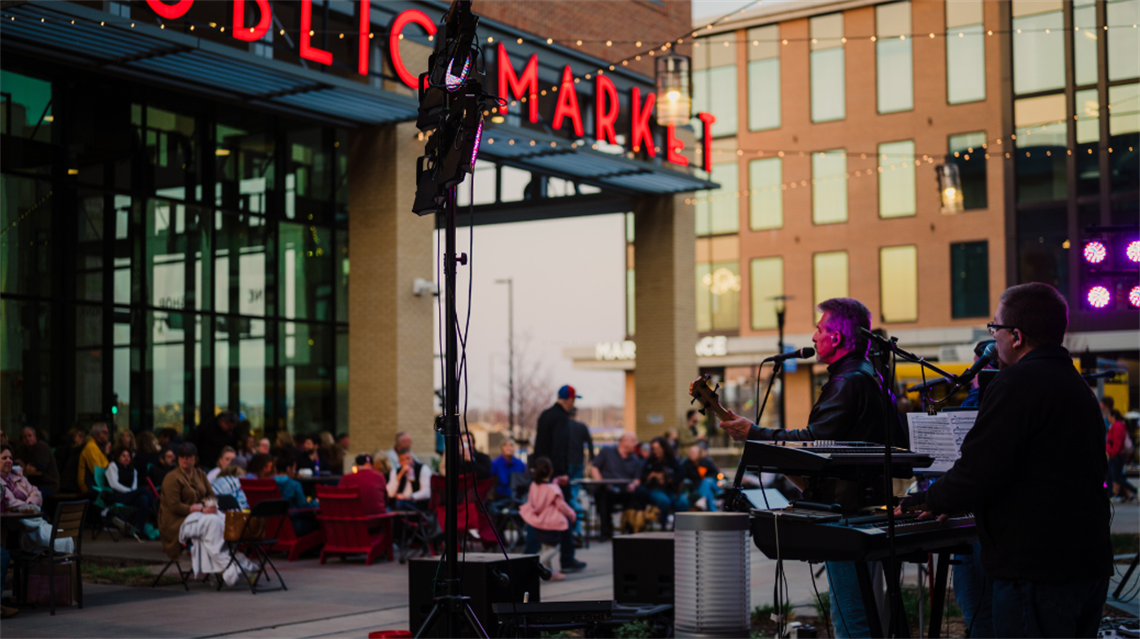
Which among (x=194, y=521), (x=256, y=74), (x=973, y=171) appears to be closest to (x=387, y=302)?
(x=256, y=74)

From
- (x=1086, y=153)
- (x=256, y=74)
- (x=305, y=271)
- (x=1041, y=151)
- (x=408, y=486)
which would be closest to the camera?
(x=408, y=486)

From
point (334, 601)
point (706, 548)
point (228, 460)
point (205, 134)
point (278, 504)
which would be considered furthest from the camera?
point (205, 134)

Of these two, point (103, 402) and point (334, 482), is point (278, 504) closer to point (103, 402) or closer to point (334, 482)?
point (334, 482)

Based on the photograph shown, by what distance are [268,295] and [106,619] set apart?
488 inches

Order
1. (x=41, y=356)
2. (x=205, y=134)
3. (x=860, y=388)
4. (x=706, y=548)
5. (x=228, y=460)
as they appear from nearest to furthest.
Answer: (x=860, y=388) → (x=706, y=548) → (x=228, y=460) → (x=41, y=356) → (x=205, y=134)

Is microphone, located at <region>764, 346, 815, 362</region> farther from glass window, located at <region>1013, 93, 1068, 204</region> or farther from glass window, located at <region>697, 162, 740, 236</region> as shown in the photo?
glass window, located at <region>697, 162, 740, 236</region>

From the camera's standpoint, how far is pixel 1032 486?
13.7 feet

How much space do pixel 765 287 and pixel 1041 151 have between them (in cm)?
1186

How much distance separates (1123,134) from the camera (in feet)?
120

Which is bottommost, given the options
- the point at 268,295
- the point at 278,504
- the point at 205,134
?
the point at 278,504

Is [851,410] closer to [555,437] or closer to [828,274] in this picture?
[555,437]

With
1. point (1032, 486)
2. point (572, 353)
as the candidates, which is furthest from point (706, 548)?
point (572, 353)

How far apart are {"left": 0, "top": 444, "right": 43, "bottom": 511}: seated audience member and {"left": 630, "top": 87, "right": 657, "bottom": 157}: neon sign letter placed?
1519 centimetres

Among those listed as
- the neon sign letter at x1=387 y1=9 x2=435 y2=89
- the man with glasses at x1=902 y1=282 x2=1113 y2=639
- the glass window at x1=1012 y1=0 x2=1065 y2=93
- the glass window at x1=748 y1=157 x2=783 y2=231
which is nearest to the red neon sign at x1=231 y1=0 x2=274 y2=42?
the neon sign letter at x1=387 y1=9 x2=435 y2=89
